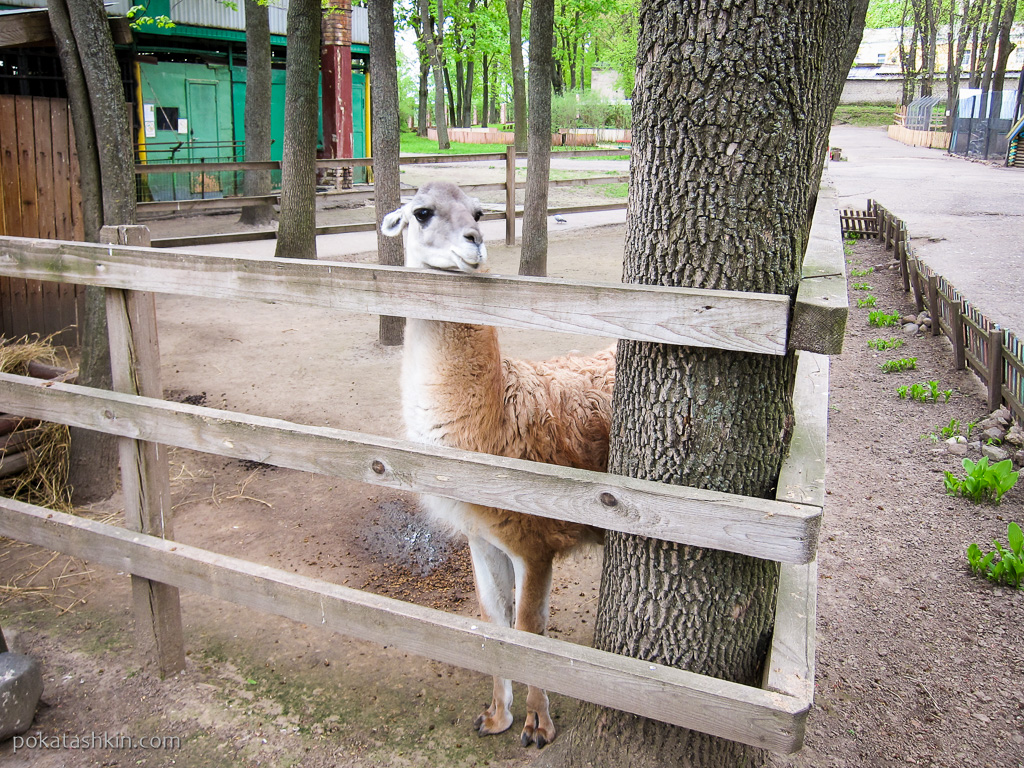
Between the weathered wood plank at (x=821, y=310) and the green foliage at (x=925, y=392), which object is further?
the green foliage at (x=925, y=392)

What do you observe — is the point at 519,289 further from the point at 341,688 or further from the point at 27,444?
the point at 27,444

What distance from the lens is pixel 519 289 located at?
225cm

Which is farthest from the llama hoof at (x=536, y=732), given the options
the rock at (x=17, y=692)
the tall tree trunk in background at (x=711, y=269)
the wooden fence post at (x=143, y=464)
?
the rock at (x=17, y=692)

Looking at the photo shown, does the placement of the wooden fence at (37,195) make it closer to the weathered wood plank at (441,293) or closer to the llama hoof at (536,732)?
the weathered wood plank at (441,293)

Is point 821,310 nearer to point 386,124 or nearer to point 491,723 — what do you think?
point 491,723

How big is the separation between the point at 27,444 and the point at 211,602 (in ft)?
6.12

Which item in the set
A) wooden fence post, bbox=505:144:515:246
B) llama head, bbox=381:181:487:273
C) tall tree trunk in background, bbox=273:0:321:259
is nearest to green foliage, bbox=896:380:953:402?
llama head, bbox=381:181:487:273

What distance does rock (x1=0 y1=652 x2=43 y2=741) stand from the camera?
9.48ft

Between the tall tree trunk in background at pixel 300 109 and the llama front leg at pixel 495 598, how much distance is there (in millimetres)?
6789

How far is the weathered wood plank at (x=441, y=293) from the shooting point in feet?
6.56

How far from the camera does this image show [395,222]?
11.1 ft

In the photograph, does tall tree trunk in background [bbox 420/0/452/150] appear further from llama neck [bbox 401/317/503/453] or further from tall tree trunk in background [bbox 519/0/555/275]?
llama neck [bbox 401/317/503/453]

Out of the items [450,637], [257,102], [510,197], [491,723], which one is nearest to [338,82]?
[257,102]

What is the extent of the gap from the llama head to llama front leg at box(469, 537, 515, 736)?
1.15 meters
